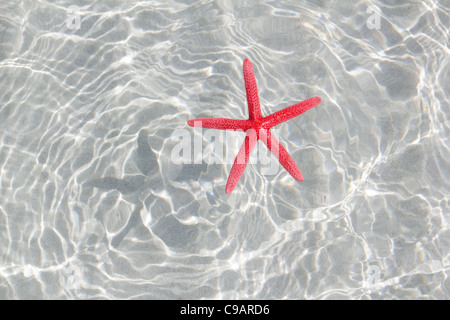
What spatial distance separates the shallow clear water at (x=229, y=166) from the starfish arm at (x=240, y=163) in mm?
693

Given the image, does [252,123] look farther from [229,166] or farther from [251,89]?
[229,166]

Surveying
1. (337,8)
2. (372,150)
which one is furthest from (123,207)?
(337,8)

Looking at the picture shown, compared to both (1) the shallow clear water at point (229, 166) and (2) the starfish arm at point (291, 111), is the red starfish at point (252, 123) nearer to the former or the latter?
(2) the starfish arm at point (291, 111)

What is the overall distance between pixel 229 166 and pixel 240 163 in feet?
2.42

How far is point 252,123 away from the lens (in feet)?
11.6

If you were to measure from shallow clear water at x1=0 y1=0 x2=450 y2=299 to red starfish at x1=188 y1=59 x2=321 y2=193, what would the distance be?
0.72 meters

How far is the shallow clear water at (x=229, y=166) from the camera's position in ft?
14.0

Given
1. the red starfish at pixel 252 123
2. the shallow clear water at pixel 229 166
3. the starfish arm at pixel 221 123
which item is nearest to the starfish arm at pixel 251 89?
the red starfish at pixel 252 123

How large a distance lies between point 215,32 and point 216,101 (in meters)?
0.84

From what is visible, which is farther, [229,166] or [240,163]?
[229,166]

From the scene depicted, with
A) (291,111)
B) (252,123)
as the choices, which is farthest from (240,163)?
(291,111)

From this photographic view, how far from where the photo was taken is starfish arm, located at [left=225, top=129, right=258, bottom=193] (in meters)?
3.52

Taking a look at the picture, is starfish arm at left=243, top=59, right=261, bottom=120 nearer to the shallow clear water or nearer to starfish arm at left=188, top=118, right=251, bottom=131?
starfish arm at left=188, top=118, right=251, bottom=131

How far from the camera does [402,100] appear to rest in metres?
4.37
